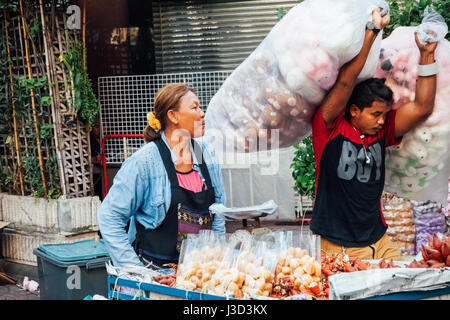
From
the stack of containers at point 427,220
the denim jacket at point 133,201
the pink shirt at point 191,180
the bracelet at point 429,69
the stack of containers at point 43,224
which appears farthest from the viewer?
the stack of containers at point 43,224

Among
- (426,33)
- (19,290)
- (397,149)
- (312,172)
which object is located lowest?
(19,290)

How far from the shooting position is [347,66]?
236cm

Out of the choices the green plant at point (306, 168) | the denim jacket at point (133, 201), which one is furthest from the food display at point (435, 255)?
the green plant at point (306, 168)

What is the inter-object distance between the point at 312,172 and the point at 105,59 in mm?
3798

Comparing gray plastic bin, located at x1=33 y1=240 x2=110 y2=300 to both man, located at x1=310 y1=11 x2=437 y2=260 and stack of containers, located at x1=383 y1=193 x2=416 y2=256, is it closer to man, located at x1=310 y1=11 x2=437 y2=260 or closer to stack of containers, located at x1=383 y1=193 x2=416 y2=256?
man, located at x1=310 y1=11 x2=437 y2=260

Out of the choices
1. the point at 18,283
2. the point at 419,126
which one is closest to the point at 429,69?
the point at 419,126

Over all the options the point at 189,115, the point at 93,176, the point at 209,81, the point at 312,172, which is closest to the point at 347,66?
the point at 189,115

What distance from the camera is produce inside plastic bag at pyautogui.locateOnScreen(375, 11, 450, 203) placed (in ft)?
8.19

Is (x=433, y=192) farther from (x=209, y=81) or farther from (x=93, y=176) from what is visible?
(x=93, y=176)

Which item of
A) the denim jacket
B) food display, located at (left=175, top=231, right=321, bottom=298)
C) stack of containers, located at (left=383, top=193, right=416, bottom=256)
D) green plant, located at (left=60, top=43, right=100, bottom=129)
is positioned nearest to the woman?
the denim jacket

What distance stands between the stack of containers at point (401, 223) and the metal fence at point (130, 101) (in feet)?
7.86

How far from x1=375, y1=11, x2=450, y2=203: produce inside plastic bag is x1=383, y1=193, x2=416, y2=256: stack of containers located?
1.54m

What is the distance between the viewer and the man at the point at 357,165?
2561 millimetres

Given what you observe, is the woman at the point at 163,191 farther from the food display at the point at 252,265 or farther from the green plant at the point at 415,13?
the green plant at the point at 415,13
